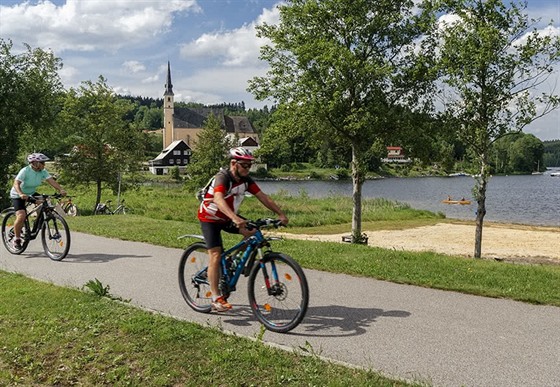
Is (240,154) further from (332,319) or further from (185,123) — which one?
(185,123)

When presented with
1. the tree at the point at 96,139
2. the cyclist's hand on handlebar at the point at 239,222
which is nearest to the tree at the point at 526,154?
the tree at the point at 96,139

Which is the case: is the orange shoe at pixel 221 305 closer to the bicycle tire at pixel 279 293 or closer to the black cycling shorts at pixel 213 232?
the bicycle tire at pixel 279 293

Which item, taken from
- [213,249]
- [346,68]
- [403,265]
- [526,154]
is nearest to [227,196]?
[213,249]

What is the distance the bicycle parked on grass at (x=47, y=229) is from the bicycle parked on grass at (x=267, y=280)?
14.4 ft

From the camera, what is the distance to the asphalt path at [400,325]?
14.7ft

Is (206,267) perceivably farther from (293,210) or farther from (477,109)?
(293,210)

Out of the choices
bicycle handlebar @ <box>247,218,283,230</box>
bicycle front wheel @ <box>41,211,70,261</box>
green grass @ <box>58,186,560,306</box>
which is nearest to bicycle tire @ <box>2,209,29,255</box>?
bicycle front wheel @ <box>41,211,70,261</box>

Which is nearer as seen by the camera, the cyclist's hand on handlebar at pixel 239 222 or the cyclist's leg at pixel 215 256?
the cyclist's hand on handlebar at pixel 239 222

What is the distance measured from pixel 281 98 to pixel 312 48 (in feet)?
6.61

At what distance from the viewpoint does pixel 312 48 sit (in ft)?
47.5

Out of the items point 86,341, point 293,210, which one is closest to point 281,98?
point 86,341

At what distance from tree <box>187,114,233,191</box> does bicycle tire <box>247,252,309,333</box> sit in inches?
1688

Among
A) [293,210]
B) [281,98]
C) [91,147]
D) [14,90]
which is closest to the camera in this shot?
[281,98]

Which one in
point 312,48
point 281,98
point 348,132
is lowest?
point 348,132
